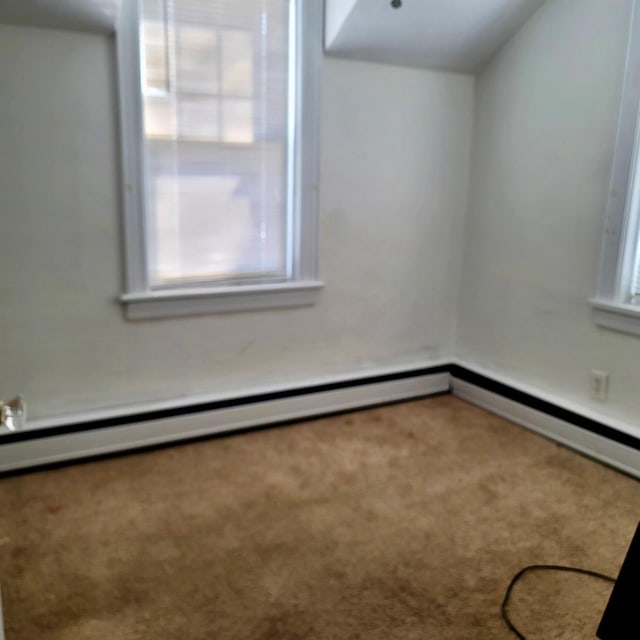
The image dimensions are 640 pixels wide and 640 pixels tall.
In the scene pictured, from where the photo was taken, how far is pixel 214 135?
2617 millimetres

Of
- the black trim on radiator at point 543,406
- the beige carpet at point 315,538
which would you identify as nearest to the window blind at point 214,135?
the beige carpet at point 315,538

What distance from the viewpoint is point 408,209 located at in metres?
3.14

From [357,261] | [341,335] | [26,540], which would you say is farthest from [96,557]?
[357,261]

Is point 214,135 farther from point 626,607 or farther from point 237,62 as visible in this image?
point 626,607

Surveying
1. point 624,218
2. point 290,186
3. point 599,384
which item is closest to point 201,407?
point 290,186

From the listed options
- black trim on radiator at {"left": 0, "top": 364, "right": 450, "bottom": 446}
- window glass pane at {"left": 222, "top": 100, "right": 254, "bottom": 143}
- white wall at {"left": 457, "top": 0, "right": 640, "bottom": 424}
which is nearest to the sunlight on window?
window glass pane at {"left": 222, "top": 100, "right": 254, "bottom": 143}

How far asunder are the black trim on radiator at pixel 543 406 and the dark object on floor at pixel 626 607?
5.19ft

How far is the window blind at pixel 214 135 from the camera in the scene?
248cm

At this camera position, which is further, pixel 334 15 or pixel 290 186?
pixel 290 186

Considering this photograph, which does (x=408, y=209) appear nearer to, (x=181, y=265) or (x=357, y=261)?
(x=357, y=261)

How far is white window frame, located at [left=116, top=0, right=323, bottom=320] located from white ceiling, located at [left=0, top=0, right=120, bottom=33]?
0.29ft

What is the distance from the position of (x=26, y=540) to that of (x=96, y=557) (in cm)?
26

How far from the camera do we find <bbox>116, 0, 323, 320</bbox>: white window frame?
2383 millimetres

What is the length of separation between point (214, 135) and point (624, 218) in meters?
1.71
